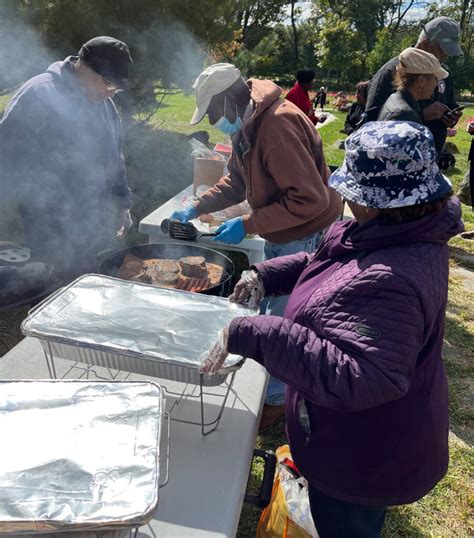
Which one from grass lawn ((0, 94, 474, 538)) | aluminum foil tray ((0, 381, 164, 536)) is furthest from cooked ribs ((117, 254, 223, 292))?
aluminum foil tray ((0, 381, 164, 536))

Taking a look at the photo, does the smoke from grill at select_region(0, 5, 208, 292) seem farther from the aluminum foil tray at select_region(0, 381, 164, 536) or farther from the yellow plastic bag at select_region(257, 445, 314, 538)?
the yellow plastic bag at select_region(257, 445, 314, 538)

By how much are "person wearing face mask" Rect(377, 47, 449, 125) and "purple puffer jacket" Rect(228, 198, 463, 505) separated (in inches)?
80.2

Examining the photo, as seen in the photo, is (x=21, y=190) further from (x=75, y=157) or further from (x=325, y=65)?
(x=325, y=65)

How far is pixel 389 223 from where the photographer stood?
128 cm

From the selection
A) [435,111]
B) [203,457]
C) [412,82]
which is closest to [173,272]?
[203,457]

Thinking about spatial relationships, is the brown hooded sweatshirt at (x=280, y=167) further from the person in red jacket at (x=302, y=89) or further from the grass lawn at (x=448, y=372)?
the person in red jacket at (x=302, y=89)

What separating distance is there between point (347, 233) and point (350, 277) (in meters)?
0.23

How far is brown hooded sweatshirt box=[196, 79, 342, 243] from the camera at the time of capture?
89.0 inches

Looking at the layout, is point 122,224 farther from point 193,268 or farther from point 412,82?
point 412,82

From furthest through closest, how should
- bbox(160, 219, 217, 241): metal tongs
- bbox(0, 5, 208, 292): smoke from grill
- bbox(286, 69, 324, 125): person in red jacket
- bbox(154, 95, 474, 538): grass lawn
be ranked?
bbox(286, 69, 324, 125): person in red jacket, bbox(160, 219, 217, 241): metal tongs, bbox(0, 5, 208, 292): smoke from grill, bbox(154, 95, 474, 538): grass lawn

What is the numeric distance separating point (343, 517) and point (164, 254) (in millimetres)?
2144

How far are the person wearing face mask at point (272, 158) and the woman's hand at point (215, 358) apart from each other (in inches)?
43.6

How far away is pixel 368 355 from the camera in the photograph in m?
1.19

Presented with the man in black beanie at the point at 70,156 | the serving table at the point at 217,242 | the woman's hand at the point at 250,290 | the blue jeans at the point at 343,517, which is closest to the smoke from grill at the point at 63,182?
the man in black beanie at the point at 70,156
